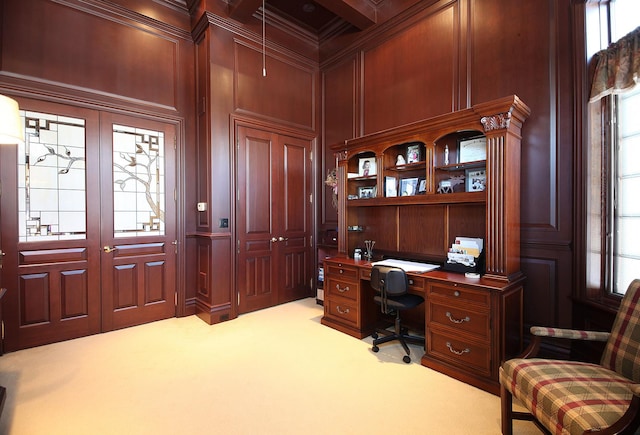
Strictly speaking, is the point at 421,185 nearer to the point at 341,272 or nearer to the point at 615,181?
the point at 341,272

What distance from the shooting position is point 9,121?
6.31 ft

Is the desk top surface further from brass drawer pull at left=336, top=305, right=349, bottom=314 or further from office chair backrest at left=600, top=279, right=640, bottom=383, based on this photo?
brass drawer pull at left=336, top=305, right=349, bottom=314

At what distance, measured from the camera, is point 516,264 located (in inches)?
104

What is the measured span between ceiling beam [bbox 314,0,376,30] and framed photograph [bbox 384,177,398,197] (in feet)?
7.14

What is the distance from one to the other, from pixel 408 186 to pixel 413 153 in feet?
1.21

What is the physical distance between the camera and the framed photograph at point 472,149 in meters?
2.88

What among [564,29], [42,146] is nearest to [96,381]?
[42,146]

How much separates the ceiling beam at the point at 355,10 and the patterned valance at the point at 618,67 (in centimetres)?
257

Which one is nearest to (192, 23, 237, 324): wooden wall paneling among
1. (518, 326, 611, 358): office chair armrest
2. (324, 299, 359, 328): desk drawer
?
(324, 299, 359, 328): desk drawer

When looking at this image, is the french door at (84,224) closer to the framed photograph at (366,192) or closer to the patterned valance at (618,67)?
the framed photograph at (366,192)

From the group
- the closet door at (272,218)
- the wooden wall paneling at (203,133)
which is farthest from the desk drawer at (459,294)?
the wooden wall paneling at (203,133)

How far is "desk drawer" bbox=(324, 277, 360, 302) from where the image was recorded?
340cm

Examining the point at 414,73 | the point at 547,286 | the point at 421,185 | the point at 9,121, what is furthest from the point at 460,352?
the point at 9,121

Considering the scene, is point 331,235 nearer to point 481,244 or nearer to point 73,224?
point 481,244
